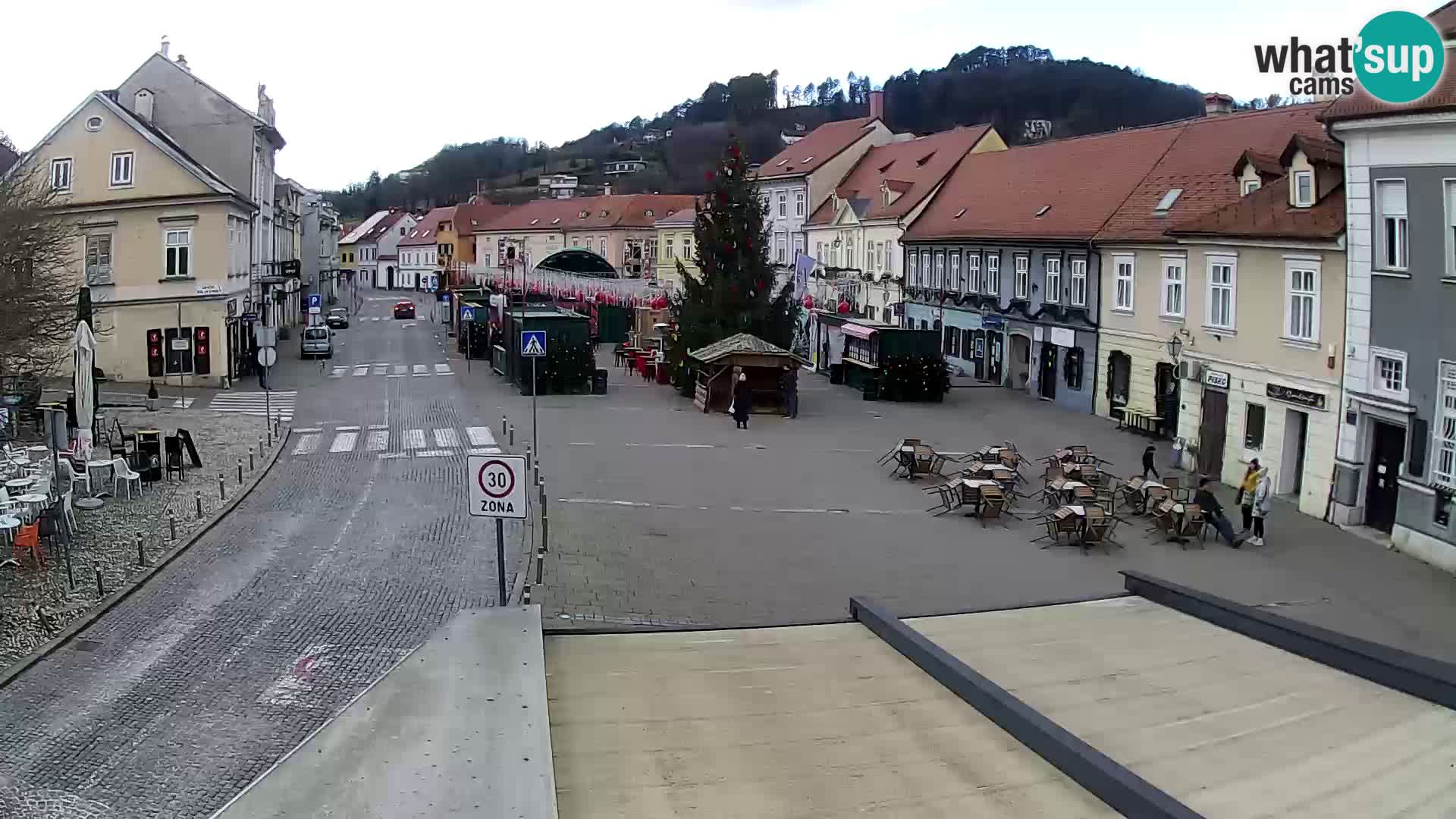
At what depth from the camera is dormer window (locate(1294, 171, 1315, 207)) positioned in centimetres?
2344

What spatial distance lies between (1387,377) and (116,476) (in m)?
22.1

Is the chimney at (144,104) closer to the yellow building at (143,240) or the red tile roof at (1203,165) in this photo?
the yellow building at (143,240)

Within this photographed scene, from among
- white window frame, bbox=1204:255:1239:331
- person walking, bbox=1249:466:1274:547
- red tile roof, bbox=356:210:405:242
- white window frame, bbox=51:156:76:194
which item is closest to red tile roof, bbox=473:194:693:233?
red tile roof, bbox=356:210:405:242

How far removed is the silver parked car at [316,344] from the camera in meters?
52.6

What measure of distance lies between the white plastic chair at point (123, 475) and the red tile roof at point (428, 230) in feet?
335

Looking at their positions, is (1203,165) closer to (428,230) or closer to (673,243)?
(673,243)

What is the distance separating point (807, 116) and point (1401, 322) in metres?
154

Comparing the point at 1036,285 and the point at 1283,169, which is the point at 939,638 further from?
the point at 1036,285

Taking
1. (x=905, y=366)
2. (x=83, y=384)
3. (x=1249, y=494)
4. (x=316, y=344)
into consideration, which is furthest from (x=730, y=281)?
(x=83, y=384)

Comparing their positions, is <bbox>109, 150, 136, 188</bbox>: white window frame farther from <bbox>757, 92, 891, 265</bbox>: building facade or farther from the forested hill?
the forested hill

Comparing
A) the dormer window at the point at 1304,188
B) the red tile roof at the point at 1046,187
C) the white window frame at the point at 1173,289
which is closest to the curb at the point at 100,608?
the dormer window at the point at 1304,188

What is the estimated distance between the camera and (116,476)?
2217 centimetres

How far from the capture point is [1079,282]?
37062 millimetres

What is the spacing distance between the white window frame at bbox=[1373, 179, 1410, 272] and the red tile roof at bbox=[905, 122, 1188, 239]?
1605 centimetres
